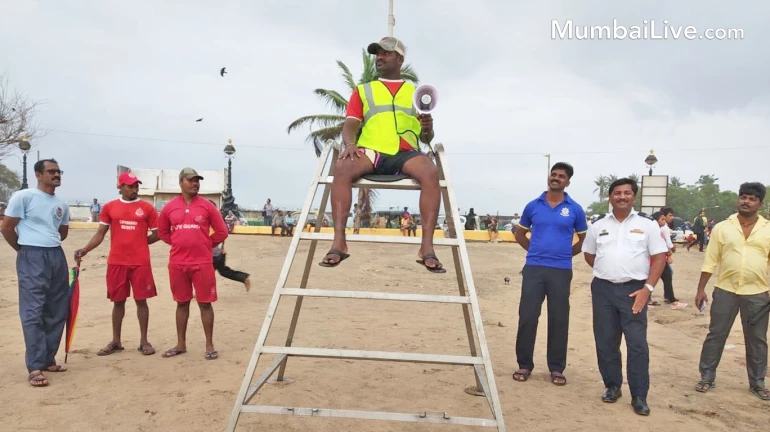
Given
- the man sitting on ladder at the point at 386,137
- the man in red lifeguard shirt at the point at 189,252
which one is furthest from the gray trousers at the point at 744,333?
the man in red lifeguard shirt at the point at 189,252

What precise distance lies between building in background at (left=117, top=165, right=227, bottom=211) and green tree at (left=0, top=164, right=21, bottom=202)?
3316 cm

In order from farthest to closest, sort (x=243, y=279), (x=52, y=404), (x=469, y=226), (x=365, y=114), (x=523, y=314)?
1. (x=469, y=226)
2. (x=243, y=279)
3. (x=523, y=314)
4. (x=52, y=404)
5. (x=365, y=114)

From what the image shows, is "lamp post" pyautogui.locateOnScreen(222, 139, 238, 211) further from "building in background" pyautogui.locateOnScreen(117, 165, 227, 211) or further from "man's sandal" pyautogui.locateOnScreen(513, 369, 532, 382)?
"man's sandal" pyautogui.locateOnScreen(513, 369, 532, 382)

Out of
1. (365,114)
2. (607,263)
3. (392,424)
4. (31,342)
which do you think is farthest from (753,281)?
(31,342)

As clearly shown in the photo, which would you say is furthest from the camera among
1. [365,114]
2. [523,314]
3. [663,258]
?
[523,314]

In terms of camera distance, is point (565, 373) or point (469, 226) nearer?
point (565, 373)

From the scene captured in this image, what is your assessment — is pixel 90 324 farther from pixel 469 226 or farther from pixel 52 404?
pixel 469 226

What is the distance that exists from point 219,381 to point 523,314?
2.71 meters

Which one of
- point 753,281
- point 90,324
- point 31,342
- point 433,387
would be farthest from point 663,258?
point 90,324

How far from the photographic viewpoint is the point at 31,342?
4117 mm

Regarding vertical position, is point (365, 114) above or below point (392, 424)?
above

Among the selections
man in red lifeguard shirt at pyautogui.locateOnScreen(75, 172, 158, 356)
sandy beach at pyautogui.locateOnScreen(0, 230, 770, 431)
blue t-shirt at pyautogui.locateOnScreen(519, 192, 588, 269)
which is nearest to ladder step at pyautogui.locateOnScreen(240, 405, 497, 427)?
sandy beach at pyautogui.locateOnScreen(0, 230, 770, 431)

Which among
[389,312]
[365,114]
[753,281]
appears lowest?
[389,312]

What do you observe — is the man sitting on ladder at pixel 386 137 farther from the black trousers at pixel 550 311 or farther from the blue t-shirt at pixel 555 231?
the black trousers at pixel 550 311
